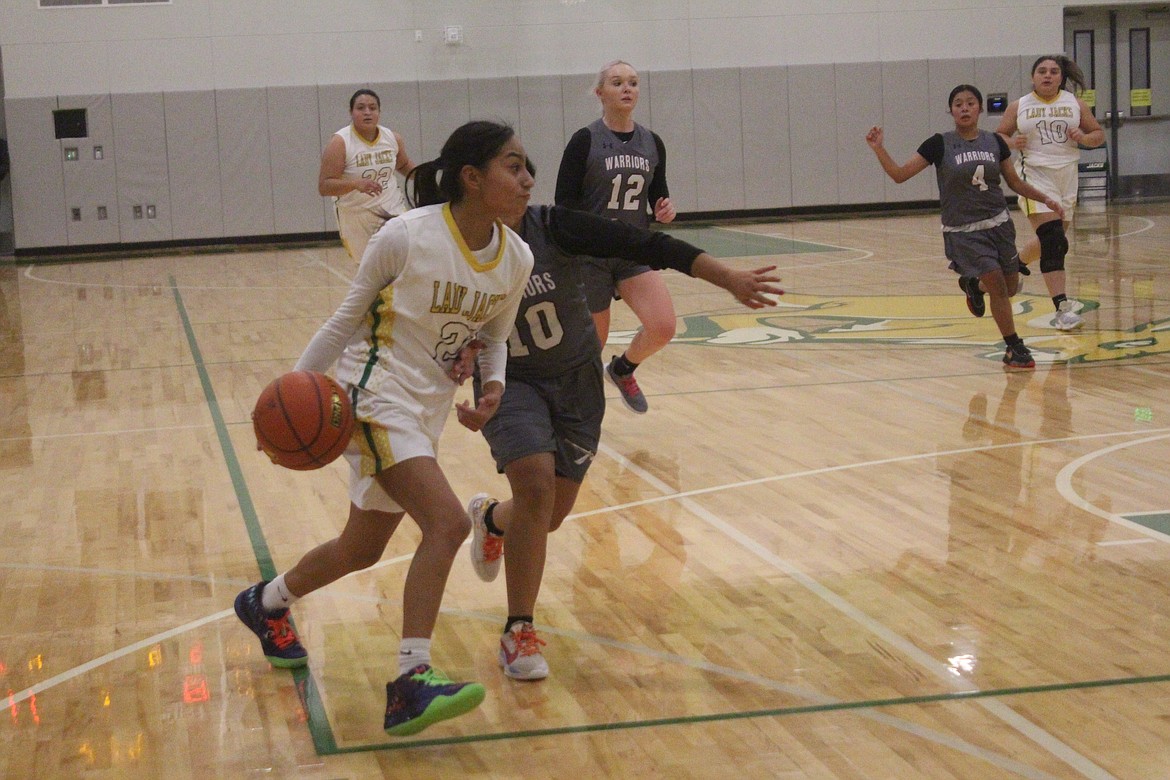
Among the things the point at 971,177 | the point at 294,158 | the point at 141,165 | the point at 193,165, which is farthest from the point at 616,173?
the point at 141,165

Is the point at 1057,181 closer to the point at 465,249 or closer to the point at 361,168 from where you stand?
the point at 361,168

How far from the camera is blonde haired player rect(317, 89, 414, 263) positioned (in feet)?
30.3

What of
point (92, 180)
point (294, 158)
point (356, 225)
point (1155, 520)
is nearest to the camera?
point (1155, 520)

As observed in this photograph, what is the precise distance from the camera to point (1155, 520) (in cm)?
494

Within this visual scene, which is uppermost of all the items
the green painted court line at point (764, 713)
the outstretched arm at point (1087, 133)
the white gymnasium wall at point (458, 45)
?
the white gymnasium wall at point (458, 45)

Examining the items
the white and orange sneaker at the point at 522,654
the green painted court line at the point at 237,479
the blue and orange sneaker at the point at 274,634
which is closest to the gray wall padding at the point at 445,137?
the green painted court line at the point at 237,479

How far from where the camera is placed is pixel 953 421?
675cm

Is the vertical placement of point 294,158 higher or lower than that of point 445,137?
lower

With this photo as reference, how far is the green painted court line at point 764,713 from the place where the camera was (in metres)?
3.29

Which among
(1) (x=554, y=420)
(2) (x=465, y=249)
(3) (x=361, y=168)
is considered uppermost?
(3) (x=361, y=168)

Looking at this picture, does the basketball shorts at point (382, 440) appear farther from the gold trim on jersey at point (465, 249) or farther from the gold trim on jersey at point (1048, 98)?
the gold trim on jersey at point (1048, 98)

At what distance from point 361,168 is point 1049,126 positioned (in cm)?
489

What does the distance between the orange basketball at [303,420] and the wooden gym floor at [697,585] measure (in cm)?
68

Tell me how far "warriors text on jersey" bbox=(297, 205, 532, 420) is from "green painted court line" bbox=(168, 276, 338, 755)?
76cm
